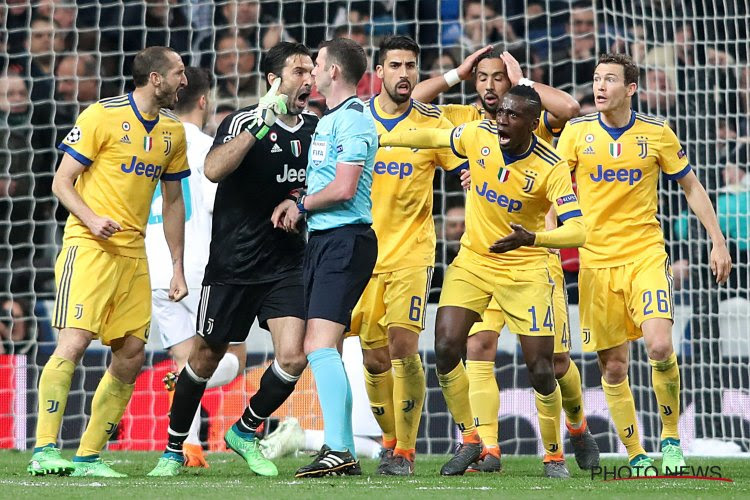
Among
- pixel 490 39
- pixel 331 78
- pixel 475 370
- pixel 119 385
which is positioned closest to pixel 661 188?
pixel 490 39

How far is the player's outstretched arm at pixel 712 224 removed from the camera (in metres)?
6.69

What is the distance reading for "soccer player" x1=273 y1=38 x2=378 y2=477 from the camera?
19.5 ft

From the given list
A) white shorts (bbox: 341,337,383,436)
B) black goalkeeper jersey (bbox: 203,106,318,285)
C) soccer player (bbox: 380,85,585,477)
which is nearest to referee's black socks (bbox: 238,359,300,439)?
black goalkeeper jersey (bbox: 203,106,318,285)

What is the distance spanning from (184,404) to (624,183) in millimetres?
2666

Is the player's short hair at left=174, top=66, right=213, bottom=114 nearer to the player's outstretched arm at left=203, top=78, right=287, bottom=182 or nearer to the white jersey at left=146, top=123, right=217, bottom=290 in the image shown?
the white jersey at left=146, top=123, right=217, bottom=290

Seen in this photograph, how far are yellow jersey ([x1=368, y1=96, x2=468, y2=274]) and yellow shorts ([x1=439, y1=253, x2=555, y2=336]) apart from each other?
47cm

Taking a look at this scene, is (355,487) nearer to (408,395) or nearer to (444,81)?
(408,395)

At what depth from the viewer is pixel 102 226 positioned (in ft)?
20.0

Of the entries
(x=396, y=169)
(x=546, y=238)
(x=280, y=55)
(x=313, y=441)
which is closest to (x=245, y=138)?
(x=280, y=55)

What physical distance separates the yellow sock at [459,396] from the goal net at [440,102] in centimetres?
262

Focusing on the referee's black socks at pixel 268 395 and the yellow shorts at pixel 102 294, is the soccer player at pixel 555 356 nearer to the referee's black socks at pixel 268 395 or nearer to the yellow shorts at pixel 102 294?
the referee's black socks at pixel 268 395

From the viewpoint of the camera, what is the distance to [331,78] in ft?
20.2

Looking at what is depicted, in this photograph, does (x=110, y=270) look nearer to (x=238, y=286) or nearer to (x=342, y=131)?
(x=238, y=286)

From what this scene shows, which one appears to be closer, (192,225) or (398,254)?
(398,254)
